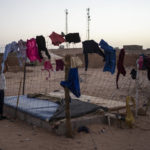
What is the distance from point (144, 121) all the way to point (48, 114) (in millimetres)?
2624

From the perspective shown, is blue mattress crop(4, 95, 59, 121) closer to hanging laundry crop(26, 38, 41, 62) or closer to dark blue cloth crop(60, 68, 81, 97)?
dark blue cloth crop(60, 68, 81, 97)

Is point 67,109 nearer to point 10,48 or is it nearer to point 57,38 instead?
point 57,38

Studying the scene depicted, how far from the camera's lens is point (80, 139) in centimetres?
511

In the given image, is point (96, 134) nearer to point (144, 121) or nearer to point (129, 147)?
point (129, 147)

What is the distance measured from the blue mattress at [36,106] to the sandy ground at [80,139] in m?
0.35

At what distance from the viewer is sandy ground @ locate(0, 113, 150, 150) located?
4719 millimetres

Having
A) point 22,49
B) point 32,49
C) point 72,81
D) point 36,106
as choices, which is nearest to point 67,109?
point 72,81

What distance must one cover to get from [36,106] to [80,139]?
212 cm

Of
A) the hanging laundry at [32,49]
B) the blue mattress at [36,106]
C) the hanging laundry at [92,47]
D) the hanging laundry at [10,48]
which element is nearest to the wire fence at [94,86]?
the blue mattress at [36,106]

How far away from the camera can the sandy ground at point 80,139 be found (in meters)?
4.72

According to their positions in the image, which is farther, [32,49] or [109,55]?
[32,49]

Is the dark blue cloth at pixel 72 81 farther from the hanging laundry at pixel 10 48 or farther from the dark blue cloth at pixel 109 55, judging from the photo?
the hanging laundry at pixel 10 48

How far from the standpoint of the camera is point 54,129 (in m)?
5.39

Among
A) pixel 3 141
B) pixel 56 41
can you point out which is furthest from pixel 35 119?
pixel 56 41
